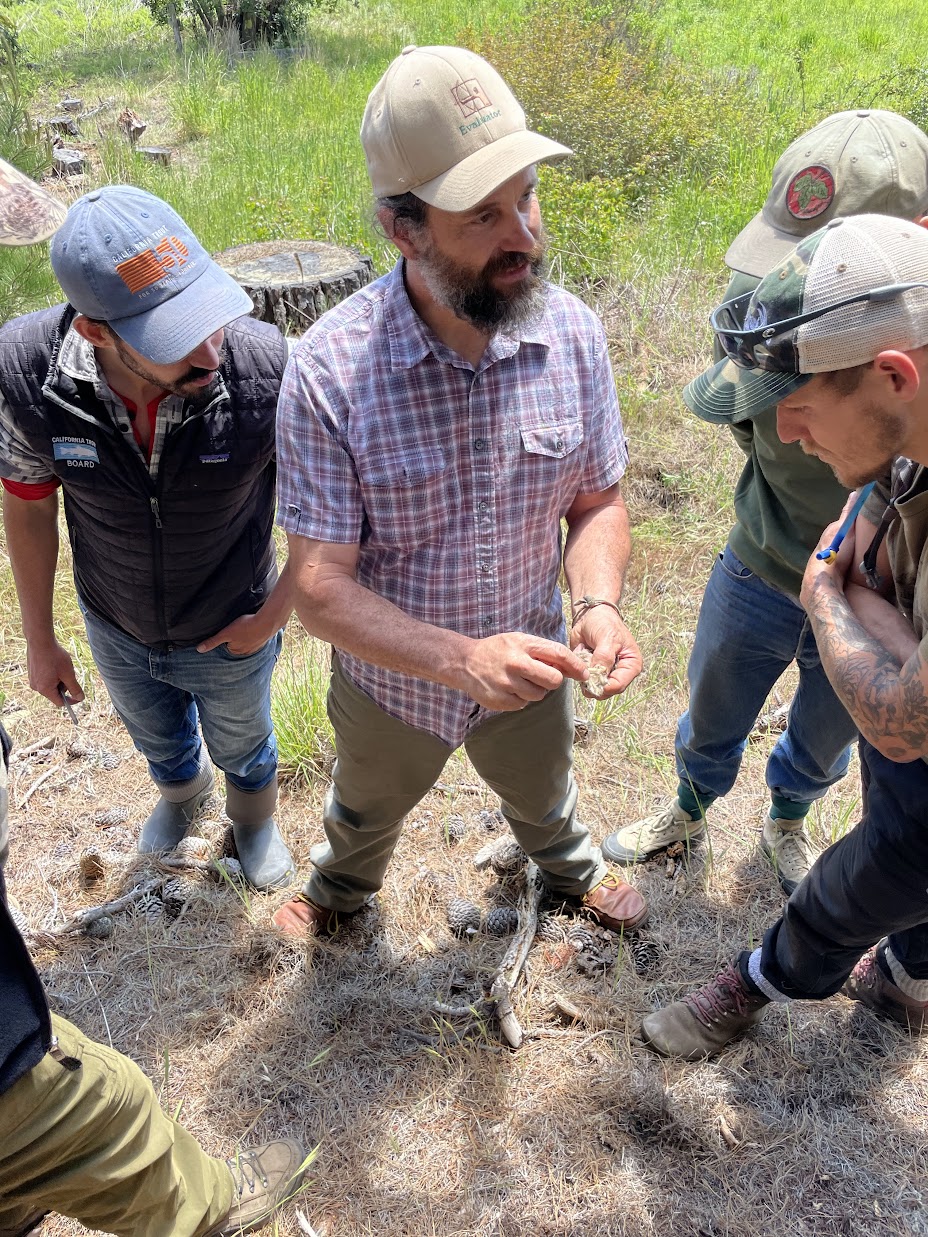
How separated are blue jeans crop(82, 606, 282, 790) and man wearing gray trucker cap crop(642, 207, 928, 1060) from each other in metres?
1.46

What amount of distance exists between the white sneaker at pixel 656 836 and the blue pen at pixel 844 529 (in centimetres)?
126

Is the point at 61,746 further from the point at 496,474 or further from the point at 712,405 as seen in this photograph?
the point at 712,405

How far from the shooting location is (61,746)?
3.50 metres

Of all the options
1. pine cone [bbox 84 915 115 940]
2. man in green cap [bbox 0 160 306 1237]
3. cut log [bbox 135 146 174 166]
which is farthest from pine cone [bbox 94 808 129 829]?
cut log [bbox 135 146 174 166]

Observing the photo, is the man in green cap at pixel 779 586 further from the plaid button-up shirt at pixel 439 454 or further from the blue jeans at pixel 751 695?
the plaid button-up shirt at pixel 439 454

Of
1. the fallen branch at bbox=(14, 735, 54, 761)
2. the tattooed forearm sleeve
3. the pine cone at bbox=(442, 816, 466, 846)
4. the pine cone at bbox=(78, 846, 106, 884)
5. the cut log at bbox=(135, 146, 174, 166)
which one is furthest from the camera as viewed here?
the cut log at bbox=(135, 146, 174, 166)

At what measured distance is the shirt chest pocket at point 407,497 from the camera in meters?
1.91

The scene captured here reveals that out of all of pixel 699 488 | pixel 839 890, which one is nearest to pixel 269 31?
pixel 699 488

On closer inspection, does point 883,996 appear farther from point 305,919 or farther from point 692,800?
point 305,919

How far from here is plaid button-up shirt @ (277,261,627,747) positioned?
6.19ft

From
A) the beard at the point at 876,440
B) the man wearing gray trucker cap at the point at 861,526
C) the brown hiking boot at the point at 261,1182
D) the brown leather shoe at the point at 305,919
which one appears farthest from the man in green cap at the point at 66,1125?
the beard at the point at 876,440

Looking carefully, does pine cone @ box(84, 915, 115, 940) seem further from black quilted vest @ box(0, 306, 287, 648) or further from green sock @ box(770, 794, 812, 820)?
green sock @ box(770, 794, 812, 820)

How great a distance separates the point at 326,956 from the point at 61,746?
1.48 metres

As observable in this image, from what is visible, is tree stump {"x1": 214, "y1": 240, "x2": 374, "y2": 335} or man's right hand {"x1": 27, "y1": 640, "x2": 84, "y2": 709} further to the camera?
tree stump {"x1": 214, "y1": 240, "x2": 374, "y2": 335}
